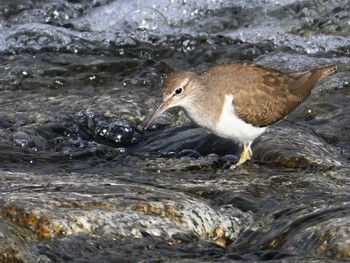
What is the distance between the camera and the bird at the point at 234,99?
7762mm

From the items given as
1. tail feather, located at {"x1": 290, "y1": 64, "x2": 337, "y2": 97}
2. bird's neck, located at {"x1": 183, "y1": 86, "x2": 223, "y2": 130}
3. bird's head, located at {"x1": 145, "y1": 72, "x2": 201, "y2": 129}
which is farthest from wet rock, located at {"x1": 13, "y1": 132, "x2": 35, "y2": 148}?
tail feather, located at {"x1": 290, "y1": 64, "x2": 337, "y2": 97}

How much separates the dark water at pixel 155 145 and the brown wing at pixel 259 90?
34 centimetres

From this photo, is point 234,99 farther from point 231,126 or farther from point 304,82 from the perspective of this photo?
point 304,82

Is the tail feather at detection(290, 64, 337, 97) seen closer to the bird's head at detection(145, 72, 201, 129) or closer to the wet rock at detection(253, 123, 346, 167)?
the wet rock at detection(253, 123, 346, 167)

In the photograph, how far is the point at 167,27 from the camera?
12656 millimetres

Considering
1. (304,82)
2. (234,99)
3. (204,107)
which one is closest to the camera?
(204,107)

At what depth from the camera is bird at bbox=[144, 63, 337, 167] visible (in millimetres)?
7762

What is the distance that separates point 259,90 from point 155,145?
129 cm

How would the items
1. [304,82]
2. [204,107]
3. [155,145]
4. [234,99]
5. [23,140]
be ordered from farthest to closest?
[155,145], [23,140], [304,82], [234,99], [204,107]

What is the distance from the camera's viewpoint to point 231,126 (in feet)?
25.4

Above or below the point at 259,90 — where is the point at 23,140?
below

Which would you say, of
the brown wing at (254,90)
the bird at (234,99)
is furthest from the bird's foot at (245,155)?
the brown wing at (254,90)

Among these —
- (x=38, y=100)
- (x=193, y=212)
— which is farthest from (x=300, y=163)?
(x=38, y=100)

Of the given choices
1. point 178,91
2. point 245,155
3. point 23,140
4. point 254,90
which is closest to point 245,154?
point 245,155
